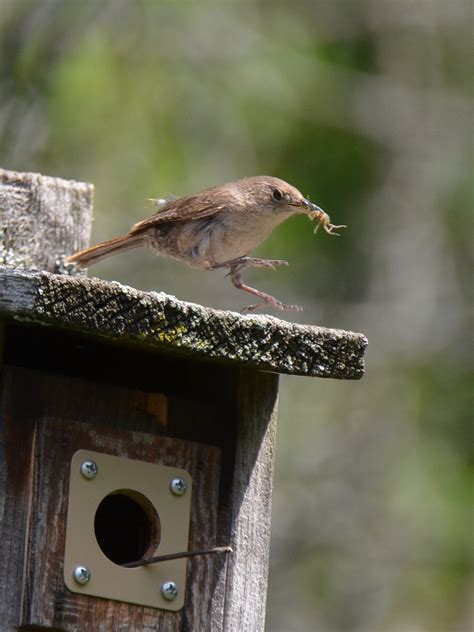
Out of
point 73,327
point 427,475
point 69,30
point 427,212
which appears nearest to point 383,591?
point 427,475

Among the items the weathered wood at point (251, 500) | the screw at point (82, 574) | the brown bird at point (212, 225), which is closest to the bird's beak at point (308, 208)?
the brown bird at point (212, 225)

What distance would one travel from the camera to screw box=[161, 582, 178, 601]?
11.2 ft

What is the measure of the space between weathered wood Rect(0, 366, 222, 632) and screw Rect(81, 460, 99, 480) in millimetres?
35

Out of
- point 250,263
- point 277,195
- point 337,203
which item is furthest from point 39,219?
point 337,203

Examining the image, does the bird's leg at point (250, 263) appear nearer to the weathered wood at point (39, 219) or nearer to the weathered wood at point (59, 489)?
the weathered wood at point (39, 219)

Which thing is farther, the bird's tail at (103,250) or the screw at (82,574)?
the bird's tail at (103,250)

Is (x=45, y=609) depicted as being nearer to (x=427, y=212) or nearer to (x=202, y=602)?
(x=202, y=602)

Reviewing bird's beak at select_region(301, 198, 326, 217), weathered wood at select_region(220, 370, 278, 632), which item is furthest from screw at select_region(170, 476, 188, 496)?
bird's beak at select_region(301, 198, 326, 217)

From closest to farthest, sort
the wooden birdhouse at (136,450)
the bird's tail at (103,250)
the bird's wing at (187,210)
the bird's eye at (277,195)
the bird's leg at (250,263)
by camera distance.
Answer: the wooden birdhouse at (136,450) < the bird's leg at (250,263) < the bird's tail at (103,250) < the bird's wing at (187,210) < the bird's eye at (277,195)

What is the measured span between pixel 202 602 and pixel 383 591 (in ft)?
20.9

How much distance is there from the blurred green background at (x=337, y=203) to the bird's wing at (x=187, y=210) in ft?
12.0

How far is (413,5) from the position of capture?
11.6 meters

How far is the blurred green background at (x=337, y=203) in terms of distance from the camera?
979 centimetres

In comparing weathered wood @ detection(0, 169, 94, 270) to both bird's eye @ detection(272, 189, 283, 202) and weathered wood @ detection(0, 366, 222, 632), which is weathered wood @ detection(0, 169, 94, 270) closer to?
bird's eye @ detection(272, 189, 283, 202)
